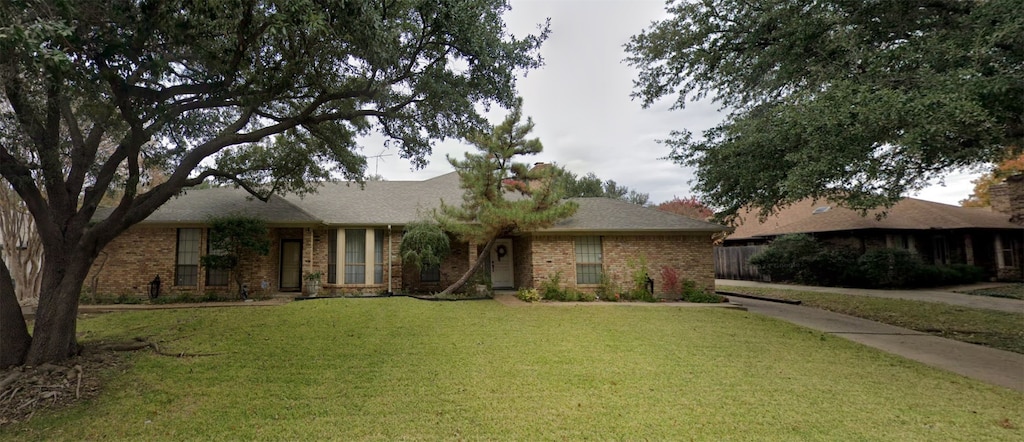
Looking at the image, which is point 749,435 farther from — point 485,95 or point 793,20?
point 793,20

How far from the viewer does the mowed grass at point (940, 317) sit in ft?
26.0

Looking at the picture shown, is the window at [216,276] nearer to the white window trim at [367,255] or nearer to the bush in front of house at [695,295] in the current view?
the white window trim at [367,255]

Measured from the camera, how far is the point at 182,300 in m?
11.4

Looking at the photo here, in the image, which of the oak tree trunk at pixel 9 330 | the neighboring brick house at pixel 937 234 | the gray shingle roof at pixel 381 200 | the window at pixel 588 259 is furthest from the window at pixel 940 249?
the oak tree trunk at pixel 9 330

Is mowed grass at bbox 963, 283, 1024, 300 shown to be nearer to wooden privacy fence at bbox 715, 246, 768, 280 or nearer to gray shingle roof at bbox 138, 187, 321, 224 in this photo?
wooden privacy fence at bbox 715, 246, 768, 280

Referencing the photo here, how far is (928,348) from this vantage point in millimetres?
7090

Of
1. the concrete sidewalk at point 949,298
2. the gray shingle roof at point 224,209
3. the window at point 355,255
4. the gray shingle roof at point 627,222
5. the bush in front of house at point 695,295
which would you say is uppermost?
the gray shingle roof at point 224,209

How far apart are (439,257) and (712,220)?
8248 mm

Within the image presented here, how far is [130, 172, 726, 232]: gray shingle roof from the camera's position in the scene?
1242 cm

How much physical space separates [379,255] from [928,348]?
13.2m

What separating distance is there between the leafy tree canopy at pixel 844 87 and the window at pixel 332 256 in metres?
10.5

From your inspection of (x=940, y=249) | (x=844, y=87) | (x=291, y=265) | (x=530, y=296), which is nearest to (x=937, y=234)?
(x=940, y=249)

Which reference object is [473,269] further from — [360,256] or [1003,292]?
[1003,292]

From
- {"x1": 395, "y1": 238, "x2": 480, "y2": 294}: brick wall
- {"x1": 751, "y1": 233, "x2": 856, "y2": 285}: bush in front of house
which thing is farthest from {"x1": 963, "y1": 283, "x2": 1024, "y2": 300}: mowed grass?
{"x1": 395, "y1": 238, "x2": 480, "y2": 294}: brick wall
